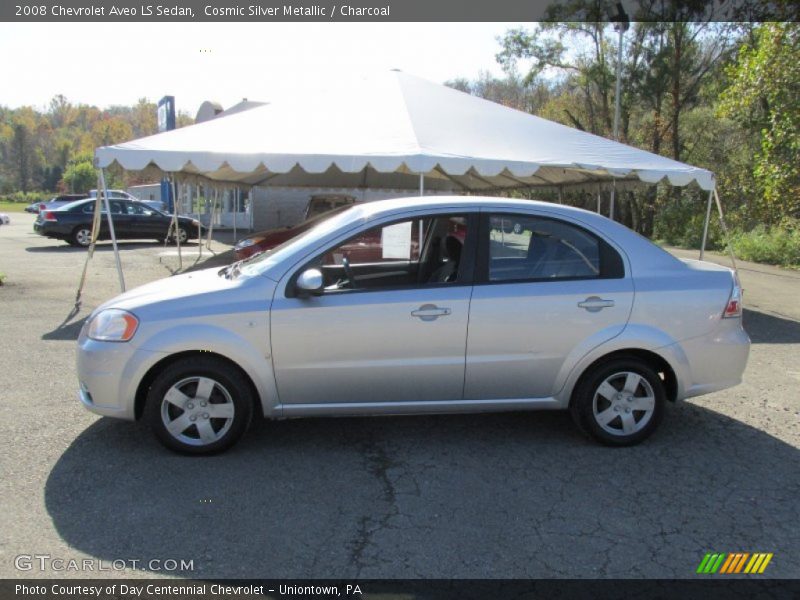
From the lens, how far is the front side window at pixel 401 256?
4.37 metres

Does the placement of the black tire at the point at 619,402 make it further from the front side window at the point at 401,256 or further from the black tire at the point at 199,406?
the black tire at the point at 199,406

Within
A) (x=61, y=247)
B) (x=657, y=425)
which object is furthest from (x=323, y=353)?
(x=61, y=247)

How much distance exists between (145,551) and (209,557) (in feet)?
1.06

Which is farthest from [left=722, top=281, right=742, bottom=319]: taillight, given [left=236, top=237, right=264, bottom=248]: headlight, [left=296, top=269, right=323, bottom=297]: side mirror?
[left=236, top=237, right=264, bottom=248]: headlight

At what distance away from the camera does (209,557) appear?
3074 mm

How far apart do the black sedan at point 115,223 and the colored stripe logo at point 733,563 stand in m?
17.3

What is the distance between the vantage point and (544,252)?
4461mm

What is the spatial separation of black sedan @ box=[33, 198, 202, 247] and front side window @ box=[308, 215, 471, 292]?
14.6 meters

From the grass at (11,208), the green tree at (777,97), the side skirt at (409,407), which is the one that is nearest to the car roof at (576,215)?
the side skirt at (409,407)

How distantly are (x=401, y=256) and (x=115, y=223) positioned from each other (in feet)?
56.7

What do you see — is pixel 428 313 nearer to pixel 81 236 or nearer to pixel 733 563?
pixel 733 563

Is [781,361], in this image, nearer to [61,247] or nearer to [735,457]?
[735,457]

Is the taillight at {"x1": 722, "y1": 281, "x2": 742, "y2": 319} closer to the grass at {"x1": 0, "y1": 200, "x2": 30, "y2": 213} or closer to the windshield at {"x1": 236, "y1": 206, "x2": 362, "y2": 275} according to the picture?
the windshield at {"x1": 236, "y1": 206, "x2": 362, "y2": 275}

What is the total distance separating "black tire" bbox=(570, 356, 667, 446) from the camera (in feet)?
14.3
